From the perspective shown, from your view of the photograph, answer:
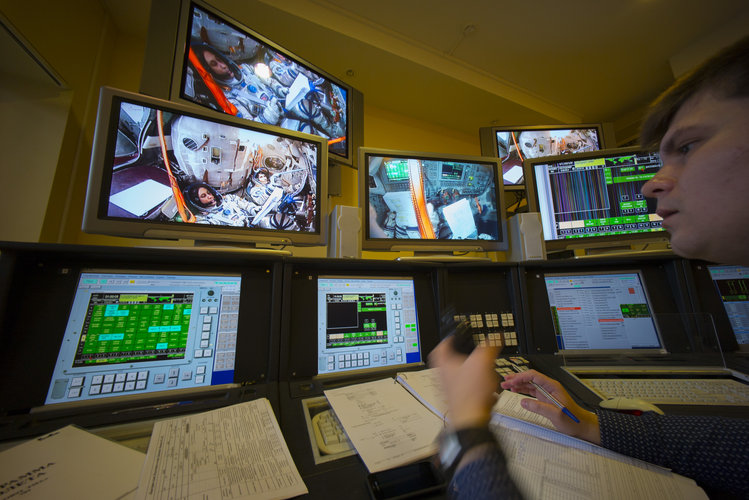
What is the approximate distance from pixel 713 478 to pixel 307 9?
2589 mm

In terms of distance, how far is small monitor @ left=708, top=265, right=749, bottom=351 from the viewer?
108 centimetres

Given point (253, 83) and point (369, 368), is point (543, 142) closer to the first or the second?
point (253, 83)

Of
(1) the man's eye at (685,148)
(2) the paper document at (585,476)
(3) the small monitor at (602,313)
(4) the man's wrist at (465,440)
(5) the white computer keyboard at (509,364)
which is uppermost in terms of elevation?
(1) the man's eye at (685,148)

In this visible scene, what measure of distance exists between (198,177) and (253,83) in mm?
787

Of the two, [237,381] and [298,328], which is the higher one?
[298,328]

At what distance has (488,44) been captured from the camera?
223 cm

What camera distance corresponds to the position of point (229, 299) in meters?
0.84

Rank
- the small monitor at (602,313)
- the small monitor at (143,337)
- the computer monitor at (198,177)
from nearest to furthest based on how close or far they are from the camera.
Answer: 1. the small monitor at (143,337)
2. the computer monitor at (198,177)
3. the small monitor at (602,313)

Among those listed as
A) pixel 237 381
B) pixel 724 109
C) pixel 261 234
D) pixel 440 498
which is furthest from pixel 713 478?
pixel 261 234

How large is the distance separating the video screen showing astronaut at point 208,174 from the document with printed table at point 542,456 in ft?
2.31

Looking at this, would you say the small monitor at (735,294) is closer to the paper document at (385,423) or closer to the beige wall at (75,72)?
the paper document at (385,423)

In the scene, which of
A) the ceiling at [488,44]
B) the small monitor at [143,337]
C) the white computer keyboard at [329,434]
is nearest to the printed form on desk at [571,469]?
the white computer keyboard at [329,434]

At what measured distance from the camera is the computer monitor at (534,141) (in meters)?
2.12

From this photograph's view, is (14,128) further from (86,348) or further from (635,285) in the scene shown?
(635,285)
